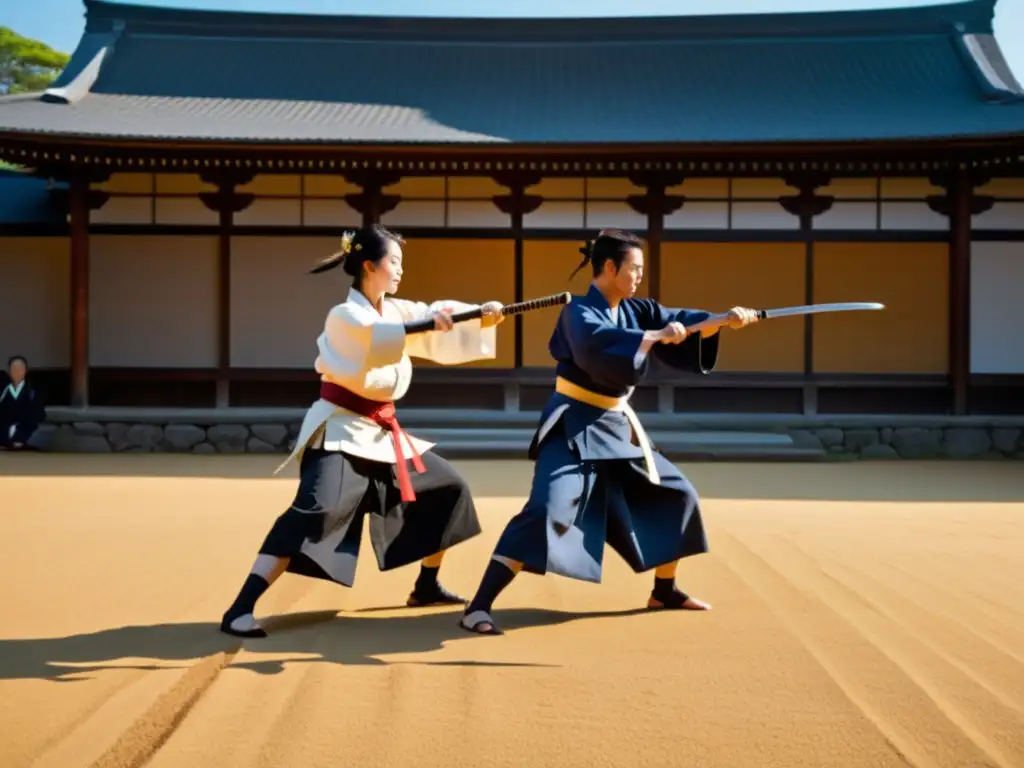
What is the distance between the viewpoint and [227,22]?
14.3 metres

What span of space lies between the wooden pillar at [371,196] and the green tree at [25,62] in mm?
22564

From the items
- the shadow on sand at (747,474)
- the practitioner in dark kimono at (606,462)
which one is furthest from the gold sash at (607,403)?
the shadow on sand at (747,474)

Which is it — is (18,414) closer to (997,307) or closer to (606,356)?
(606,356)

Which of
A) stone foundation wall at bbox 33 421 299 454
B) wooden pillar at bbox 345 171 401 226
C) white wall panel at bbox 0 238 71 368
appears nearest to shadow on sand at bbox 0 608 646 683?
stone foundation wall at bbox 33 421 299 454

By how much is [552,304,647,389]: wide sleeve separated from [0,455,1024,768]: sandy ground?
0.88 m

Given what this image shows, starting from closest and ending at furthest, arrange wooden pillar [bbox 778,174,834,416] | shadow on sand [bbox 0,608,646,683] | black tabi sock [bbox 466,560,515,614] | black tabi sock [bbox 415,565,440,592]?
shadow on sand [bbox 0,608,646,683], black tabi sock [bbox 466,560,515,614], black tabi sock [bbox 415,565,440,592], wooden pillar [bbox 778,174,834,416]

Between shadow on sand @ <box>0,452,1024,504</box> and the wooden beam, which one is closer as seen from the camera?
shadow on sand @ <box>0,452,1024,504</box>

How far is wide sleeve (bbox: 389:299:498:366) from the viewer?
3695 mm

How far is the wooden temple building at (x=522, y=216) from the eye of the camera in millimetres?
10234

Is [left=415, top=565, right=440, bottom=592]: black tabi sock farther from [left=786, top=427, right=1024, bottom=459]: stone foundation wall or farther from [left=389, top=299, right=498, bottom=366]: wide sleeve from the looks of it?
[left=786, top=427, right=1024, bottom=459]: stone foundation wall

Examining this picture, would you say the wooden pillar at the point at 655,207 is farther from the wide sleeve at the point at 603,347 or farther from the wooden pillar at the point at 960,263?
the wide sleeve at the point at 603,347

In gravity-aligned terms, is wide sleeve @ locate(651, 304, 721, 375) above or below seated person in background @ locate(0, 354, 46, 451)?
above

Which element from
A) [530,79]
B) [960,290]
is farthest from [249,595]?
[530,79]

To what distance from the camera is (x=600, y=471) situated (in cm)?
360
